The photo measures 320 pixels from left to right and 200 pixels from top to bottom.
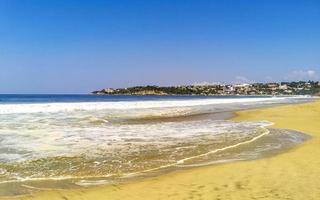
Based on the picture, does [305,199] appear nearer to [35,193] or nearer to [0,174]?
[35,193]

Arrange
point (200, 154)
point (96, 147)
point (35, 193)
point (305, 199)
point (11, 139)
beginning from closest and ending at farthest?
point (305, 199)
point (35, 193)
point (200, 154)
point (96, 147)
point (11, 139)

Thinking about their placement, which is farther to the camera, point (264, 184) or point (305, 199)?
point (264, 184)

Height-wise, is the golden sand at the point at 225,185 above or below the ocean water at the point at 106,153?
above

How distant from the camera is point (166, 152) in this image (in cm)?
1102

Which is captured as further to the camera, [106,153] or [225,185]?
[106,153]

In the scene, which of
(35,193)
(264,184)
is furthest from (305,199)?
(35,193)

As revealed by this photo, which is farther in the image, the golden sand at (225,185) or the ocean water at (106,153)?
the ocean water at (106,153)

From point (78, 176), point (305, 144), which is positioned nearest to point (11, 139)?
point (78, 176)

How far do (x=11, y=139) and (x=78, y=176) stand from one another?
7.24 meters

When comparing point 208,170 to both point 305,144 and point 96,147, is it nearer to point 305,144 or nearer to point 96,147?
point 96,147

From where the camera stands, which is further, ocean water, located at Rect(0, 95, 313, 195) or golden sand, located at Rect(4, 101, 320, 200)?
ocean water, located at Rect(0, 95, 313, 195)

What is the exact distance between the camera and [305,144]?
1275cm

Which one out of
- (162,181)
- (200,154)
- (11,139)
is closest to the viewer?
(162,181)

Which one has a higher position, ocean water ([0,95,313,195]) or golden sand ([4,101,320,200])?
golden sand ([4,101,320,200])
